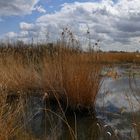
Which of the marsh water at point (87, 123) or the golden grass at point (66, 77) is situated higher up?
the golden grass at point (66, 77)

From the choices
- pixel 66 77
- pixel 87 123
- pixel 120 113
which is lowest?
pixel 87 123

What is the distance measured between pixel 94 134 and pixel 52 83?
274 centimetres

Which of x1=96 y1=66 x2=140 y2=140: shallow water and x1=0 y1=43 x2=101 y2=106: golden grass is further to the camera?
x1=0 y1=43 x2=101 y2=106: golden grass

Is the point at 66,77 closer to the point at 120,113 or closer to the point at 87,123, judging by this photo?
the point at 87,123

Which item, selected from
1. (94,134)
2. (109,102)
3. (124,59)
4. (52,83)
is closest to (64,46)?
(52,83)

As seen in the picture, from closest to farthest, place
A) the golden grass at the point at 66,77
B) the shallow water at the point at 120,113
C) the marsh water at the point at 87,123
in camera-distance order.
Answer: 1. the shallow water at the point at 120,113
2. the marsh water at the point at 87,123
3. the golden grass at the point at 66,77

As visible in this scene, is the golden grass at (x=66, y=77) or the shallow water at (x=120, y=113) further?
the golden grass at (x=66, y=77)

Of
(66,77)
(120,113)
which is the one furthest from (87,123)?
(66,77)

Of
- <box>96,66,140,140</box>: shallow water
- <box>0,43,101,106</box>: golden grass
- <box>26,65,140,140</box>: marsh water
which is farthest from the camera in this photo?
<box>0,43,101,106</box>: golden grass

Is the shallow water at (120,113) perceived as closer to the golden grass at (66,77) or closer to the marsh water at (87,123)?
the marsh water at (87,123)

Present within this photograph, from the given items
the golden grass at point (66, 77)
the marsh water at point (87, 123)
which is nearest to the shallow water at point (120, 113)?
the marsh water at point (87, 123)

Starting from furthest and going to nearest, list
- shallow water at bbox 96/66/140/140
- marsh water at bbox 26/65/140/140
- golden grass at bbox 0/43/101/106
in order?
golden grass at bbox 0/43/101/106
marsh water at bbox 26/65/140/140
shallow water at bbox 96/66/140/140

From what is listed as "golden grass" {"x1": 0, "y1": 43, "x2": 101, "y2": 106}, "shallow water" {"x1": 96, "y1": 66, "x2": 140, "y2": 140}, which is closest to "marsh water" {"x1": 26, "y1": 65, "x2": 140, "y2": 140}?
"shallow water" {"x1": 96, "y1": 66, "x2": 140, "y2": 140}

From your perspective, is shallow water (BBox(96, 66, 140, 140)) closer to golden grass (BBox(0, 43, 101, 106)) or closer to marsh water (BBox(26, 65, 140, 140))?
marsh water (BBox(26, 65, 140, 140))
